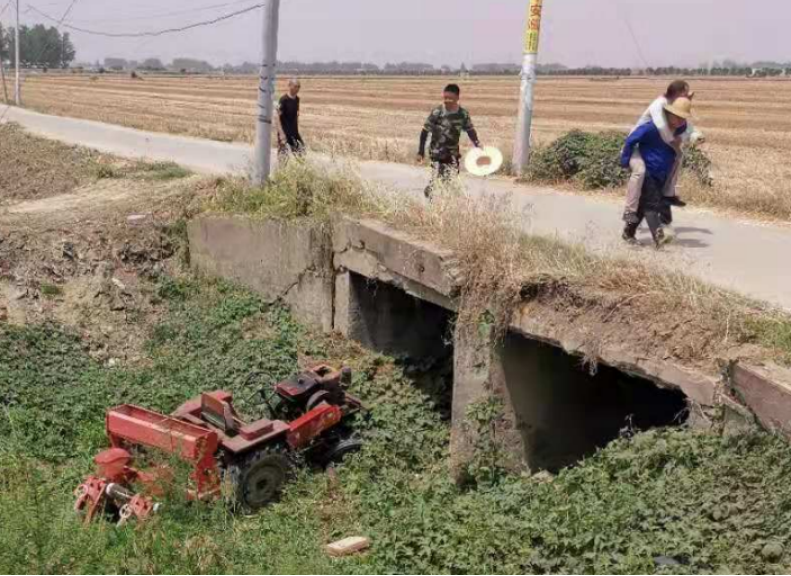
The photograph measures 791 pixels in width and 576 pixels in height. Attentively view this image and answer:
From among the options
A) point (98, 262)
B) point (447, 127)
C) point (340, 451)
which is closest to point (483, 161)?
point (447, 127)

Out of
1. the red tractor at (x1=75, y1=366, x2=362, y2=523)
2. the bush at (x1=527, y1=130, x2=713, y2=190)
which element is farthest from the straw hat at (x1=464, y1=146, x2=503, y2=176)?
the red tractor at (x1=75, y1=366, x2=362, y2=523)

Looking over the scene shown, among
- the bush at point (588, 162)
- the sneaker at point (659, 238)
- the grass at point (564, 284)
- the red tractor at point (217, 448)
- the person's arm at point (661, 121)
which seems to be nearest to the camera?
the grass at point (564, 284)

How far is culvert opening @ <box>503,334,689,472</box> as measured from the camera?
24.7ft

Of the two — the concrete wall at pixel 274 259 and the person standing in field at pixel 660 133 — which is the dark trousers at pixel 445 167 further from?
the person standing in field at pixel 660 133

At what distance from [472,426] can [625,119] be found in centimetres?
3110

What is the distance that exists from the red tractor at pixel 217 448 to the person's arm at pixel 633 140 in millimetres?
3916

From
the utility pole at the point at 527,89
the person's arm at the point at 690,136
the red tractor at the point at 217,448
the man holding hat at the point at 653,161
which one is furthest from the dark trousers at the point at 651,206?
the utility pole at the point at 527,89

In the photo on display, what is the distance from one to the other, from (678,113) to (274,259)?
4824 mm

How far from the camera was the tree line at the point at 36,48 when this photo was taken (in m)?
39.6

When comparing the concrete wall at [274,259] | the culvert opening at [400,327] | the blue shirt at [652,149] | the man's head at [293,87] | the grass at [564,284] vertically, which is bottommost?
the culvert opening at [400,327]

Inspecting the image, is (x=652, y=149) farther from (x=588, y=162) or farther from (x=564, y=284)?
(x=588, y=162)

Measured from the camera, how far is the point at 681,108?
841cm

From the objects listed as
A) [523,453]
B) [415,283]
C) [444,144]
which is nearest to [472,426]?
[523,453]

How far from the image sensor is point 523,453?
754 centimetres
